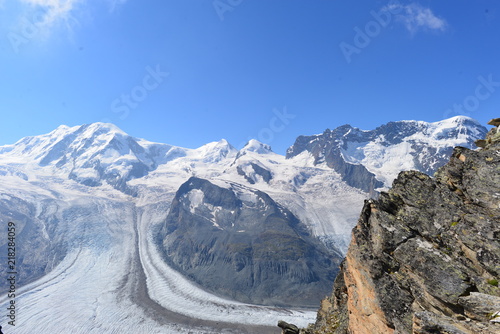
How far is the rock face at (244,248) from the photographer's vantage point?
105000 millimetres

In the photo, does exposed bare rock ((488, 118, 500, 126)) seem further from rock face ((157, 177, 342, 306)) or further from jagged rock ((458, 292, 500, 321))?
rock face ((157, 177, 342, 306))

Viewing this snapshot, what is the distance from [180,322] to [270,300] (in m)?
37.3

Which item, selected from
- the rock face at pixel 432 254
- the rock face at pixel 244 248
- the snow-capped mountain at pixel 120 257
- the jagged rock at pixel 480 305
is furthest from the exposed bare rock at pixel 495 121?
the rock face at pixel 244 248

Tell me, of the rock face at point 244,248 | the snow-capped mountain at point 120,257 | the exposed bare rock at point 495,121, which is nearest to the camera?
the exposed bare rock at point 495,121

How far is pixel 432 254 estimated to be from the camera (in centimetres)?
1369

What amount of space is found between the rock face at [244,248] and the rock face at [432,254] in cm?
8828

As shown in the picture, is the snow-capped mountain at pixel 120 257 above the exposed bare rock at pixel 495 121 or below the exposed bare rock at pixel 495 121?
below

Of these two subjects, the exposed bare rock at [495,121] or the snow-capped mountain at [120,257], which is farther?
the snow-capped mountain at [120,257]

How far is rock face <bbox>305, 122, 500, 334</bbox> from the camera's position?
11273mm

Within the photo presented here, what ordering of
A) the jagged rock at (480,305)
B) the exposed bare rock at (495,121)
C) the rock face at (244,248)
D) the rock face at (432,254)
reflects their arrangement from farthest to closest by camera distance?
the rock face at (244,248) < the exposed bare rock at (495,121) < the rock face at (432,254) < the jagged rock at (480,305)

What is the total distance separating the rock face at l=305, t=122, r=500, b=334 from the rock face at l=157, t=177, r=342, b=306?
3476 inches

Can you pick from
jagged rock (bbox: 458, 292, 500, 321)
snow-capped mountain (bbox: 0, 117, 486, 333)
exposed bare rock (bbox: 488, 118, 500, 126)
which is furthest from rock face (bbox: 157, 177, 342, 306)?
jagged rock (bbox: 458, 292, 500, 321)

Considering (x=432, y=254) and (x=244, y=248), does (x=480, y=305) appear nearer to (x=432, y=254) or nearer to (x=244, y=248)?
(x=432, y=254)

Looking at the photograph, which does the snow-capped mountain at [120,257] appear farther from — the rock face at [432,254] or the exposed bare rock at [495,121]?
the exposed bare rock at [495,121]
